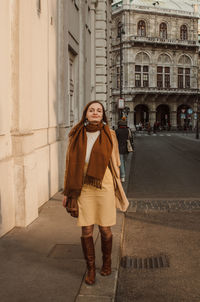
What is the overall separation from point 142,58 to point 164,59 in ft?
12.3

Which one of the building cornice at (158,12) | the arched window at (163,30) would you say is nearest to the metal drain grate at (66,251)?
the building cornice at (158,12)

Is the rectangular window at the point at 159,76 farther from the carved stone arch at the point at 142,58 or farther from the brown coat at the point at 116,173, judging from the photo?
the brown coat at the point at 116,173

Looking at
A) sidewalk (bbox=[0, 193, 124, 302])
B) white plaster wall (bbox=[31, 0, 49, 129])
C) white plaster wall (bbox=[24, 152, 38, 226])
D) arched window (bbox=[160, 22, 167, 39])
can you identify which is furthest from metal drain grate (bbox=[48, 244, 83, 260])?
arched window (bbox=[160, 22, 167, 39])

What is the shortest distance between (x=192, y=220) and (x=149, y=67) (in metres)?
57.7

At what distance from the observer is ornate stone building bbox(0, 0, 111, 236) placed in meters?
6.12

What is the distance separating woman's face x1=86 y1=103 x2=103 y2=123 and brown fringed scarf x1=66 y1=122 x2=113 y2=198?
0.16m

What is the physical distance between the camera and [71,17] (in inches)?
499

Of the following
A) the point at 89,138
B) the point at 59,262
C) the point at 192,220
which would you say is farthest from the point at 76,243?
the point at 192,220

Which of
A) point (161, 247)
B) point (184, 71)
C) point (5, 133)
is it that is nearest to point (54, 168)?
point (5, 133)

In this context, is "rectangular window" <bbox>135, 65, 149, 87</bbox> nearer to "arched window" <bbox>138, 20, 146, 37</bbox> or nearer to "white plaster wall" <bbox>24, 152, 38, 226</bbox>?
"arched window" <bbox>138, 20, 146, 37</bbox>

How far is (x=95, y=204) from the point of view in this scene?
4207 mm

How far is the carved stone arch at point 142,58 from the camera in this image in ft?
205

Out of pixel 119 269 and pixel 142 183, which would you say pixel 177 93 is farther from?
pixel 119 269

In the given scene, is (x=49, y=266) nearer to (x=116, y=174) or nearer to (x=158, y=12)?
(x=116, y=174)
